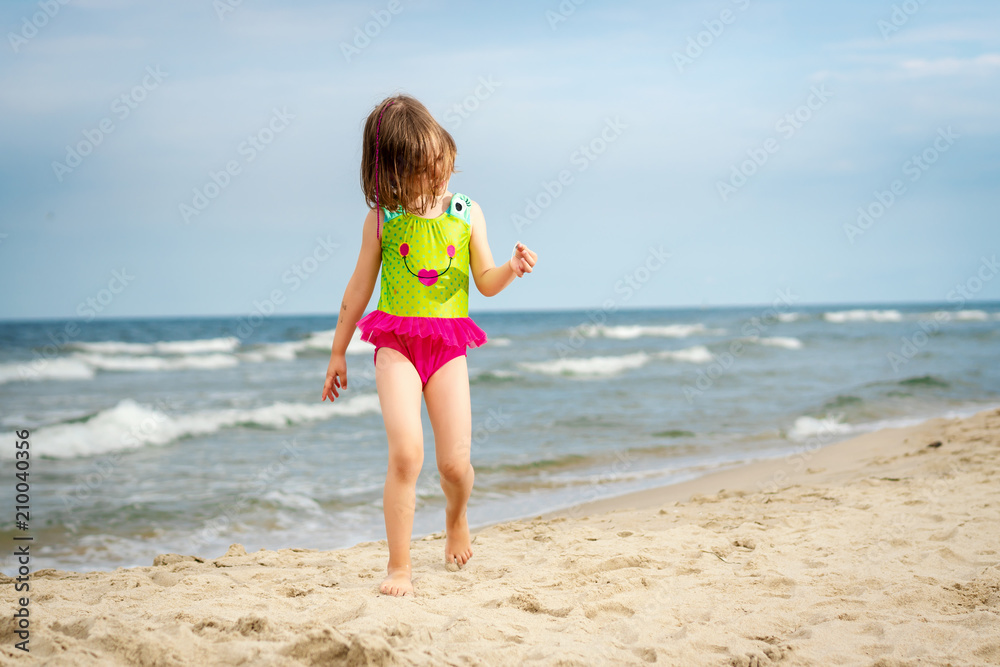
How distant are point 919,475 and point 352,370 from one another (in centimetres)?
1503

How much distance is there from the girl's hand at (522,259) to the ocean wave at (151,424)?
7033 mm

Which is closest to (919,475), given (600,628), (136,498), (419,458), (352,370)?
(600,628)

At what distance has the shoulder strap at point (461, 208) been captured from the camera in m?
3.15

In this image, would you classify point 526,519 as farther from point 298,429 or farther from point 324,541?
→ point 298,429

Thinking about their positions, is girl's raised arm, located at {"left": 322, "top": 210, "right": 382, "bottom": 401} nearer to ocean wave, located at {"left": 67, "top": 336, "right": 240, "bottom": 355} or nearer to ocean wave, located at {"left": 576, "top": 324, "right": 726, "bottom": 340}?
ocean wave, located at {"left": 67, "top": 336, "right": 240, "bottom": 355}

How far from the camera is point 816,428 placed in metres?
9.05

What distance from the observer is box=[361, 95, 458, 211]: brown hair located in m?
3.00

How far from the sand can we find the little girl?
0.47 meters

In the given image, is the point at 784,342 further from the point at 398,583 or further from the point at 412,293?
the point at 398,583

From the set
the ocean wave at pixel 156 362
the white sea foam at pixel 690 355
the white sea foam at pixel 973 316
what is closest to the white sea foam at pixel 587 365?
the white sea foam at pixel 690 355

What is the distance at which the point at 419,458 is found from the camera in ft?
9.82

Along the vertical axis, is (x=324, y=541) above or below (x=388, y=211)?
below

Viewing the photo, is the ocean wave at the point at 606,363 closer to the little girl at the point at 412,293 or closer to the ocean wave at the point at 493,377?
the ocean wave at the point at 493,377

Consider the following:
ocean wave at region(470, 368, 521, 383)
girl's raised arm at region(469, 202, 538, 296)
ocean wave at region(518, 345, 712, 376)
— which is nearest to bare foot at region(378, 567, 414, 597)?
girl's raised arm at region(469, 202, 538, 296)
